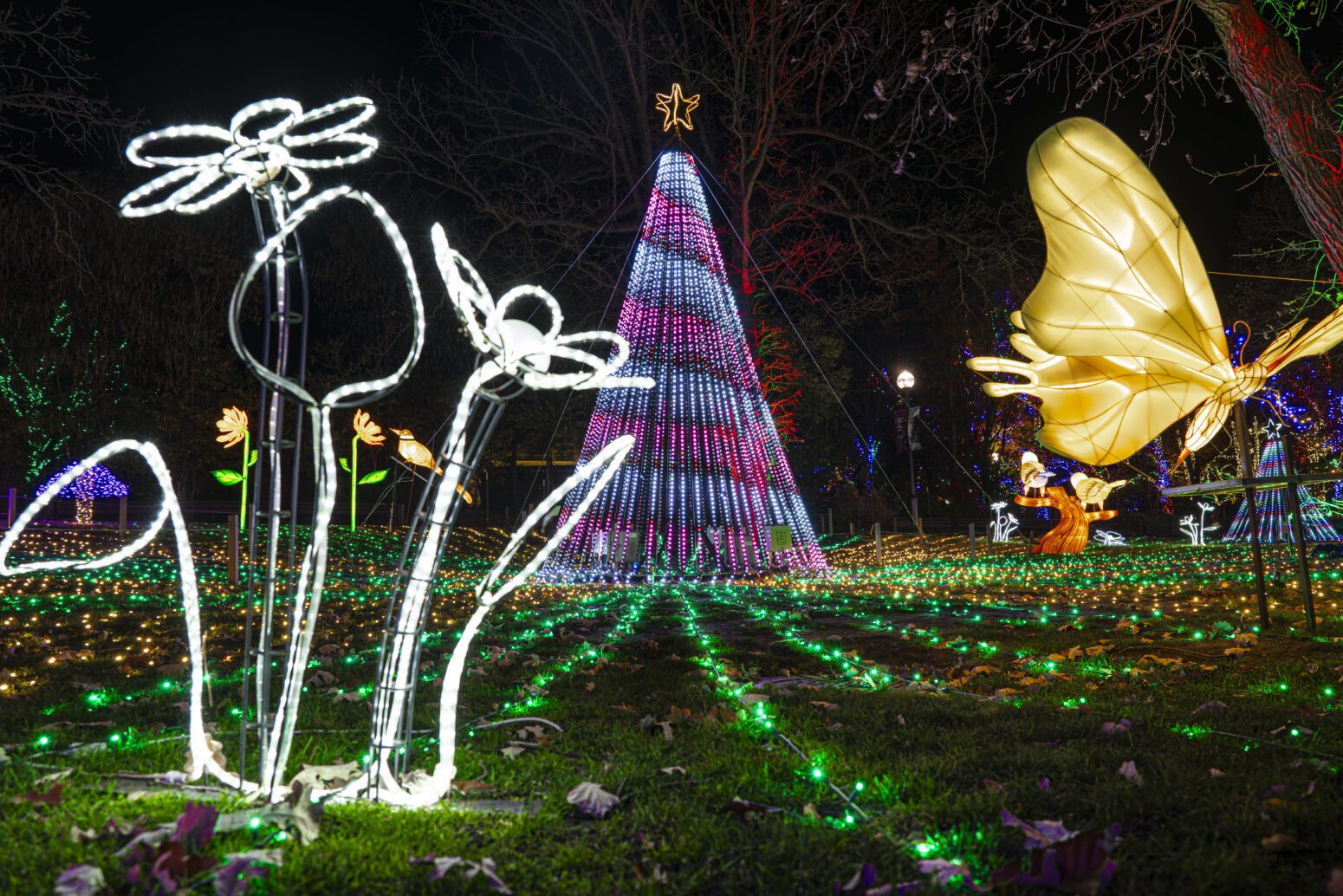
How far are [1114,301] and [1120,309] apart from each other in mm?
78

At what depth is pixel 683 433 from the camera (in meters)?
11.9

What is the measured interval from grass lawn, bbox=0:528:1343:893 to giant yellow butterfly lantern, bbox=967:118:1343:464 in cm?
163

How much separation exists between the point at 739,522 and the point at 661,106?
638cm

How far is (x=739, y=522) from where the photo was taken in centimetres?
1233

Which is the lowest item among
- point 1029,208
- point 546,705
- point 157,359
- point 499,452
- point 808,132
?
point 546,705

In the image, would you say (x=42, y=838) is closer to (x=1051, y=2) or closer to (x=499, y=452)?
(x=1051, y=2)

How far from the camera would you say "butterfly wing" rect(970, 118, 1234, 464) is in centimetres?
622

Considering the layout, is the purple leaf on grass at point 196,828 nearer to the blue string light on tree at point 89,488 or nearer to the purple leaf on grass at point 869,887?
the purple leaf on grass at point 869,887

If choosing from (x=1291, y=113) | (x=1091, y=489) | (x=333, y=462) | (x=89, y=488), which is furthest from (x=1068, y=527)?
(x=89, y=488)

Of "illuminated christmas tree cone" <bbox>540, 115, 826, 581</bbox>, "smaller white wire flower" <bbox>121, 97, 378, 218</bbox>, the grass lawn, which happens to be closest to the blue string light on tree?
"illuminated christmas tree cone" <bbox>540, 115, 826, 581</bbox>

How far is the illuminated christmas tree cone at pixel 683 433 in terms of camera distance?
38.8 feet

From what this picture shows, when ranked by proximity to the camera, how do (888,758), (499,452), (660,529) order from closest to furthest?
(888,758) < (660,529) < (499,452)

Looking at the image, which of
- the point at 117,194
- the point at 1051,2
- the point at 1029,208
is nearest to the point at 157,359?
the point at 117,194

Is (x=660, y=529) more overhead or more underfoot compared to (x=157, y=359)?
more underfoot
